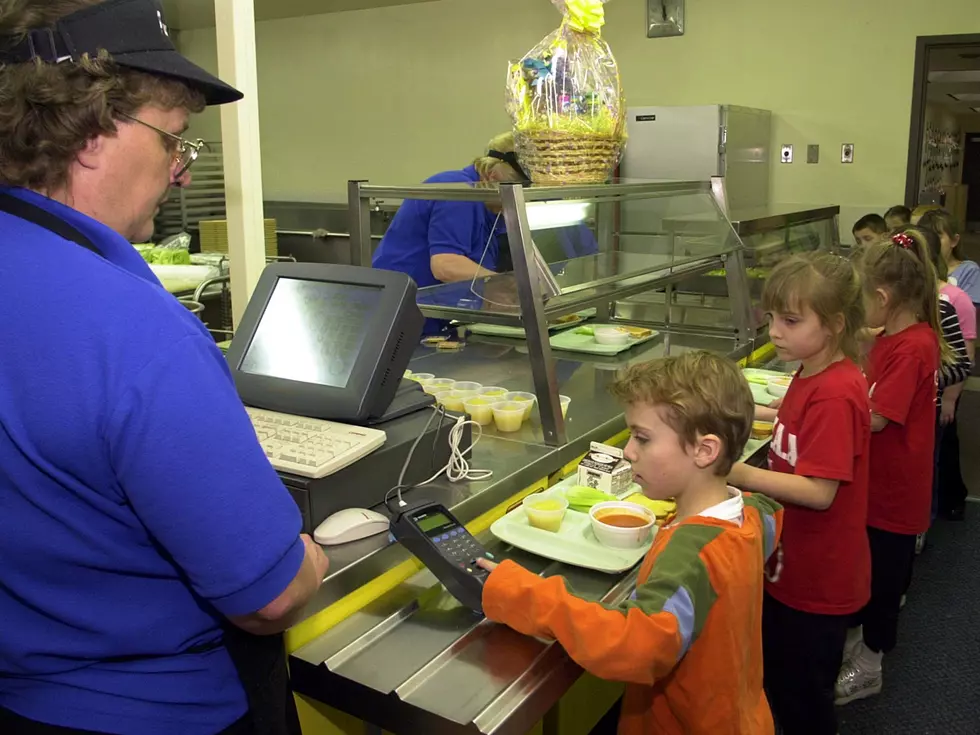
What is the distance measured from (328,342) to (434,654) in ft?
2.00

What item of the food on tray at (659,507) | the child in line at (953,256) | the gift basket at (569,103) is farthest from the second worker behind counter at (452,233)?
the child in line at (953,256)

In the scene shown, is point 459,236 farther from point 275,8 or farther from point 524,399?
point 275,8

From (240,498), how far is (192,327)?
0.18 m

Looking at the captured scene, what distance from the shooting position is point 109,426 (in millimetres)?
787

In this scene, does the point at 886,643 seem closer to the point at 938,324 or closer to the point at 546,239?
the point at 938,324

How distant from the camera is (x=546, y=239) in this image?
7.50ft

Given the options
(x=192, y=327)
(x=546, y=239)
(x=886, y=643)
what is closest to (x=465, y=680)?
(x=192, y=327)

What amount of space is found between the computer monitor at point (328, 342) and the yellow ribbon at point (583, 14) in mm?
930

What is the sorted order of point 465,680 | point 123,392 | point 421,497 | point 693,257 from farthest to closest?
point 693,257
point 421,497
point 465,680
point 123,392

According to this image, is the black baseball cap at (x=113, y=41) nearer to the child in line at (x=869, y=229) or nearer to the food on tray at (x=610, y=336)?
the food on tray at (x=610, y=336)

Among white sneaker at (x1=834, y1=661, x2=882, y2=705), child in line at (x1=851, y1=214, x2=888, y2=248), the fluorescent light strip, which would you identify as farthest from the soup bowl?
child in line at (x1=851, y1=214, x2=888, y2=248)

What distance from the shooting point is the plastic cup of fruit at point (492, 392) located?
80.6 inches

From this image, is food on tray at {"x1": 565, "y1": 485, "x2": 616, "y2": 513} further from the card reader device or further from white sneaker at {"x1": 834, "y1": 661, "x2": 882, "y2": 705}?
white sneaker at {"x1": 834, "y1": 661, "x2": 882, "y2": 705}

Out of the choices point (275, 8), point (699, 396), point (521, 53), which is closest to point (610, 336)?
point (699, 396)
